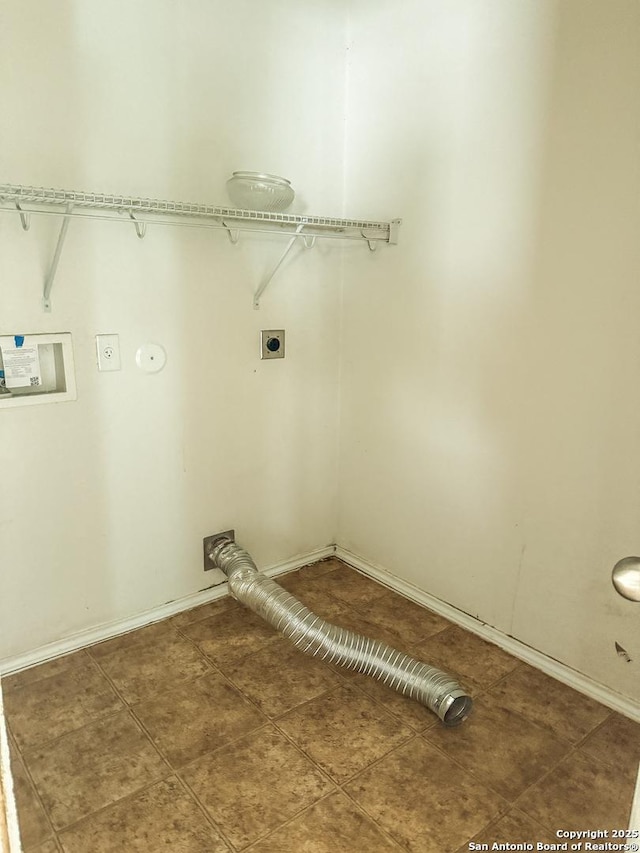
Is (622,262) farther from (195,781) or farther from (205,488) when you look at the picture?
(195,781)

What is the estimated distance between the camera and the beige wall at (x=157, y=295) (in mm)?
1723

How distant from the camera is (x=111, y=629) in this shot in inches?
82.4

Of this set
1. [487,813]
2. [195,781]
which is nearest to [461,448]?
[487,813]

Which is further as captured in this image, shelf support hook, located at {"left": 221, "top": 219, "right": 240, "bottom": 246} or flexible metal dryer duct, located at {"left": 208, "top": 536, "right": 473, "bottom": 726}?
shelf support hook, located at {"left": 221, "top": 219, "right": 240, "bottom": 246}

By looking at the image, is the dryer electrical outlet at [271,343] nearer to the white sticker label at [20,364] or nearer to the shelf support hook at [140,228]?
the shelf support hook at [140,228]

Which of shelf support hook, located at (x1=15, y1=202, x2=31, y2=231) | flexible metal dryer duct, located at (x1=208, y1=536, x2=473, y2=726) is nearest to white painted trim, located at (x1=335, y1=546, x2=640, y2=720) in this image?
flexible metal dryer duct, located at (x1=208, y1=536, x2=473, y2=726)

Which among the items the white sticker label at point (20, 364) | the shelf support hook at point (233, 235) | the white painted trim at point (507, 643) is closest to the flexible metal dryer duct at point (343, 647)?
the white painted trim at point (507, 643)

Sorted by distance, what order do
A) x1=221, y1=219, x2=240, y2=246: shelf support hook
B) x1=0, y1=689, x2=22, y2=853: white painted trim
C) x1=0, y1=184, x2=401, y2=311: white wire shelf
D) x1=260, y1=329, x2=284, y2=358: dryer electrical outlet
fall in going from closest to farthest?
1. x1=0, y1=689, x2=22, y2=853: white painted trim
2. x1=0, y1=184, x2=401, y2=311: white wire shelf
3. x1=221, y1=219, x2=240, y2=246: shelf support hook
4. x1=260, y1=329, x2=284, y2=358: dryer electrical outlet

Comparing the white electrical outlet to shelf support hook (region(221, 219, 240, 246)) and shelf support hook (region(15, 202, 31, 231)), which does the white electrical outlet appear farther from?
shelf support hook (region(221, 219, 240, 246))

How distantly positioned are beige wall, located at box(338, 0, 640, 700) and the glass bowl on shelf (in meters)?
0.50

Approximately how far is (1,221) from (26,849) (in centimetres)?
160

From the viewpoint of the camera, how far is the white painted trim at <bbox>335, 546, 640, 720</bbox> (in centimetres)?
179

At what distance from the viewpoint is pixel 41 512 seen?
1878 mm

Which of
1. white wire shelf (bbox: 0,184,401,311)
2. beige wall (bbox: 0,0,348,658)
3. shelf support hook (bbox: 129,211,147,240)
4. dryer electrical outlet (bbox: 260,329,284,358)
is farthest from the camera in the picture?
dryer electrical outlet (bbox: 260,329,284,358)
